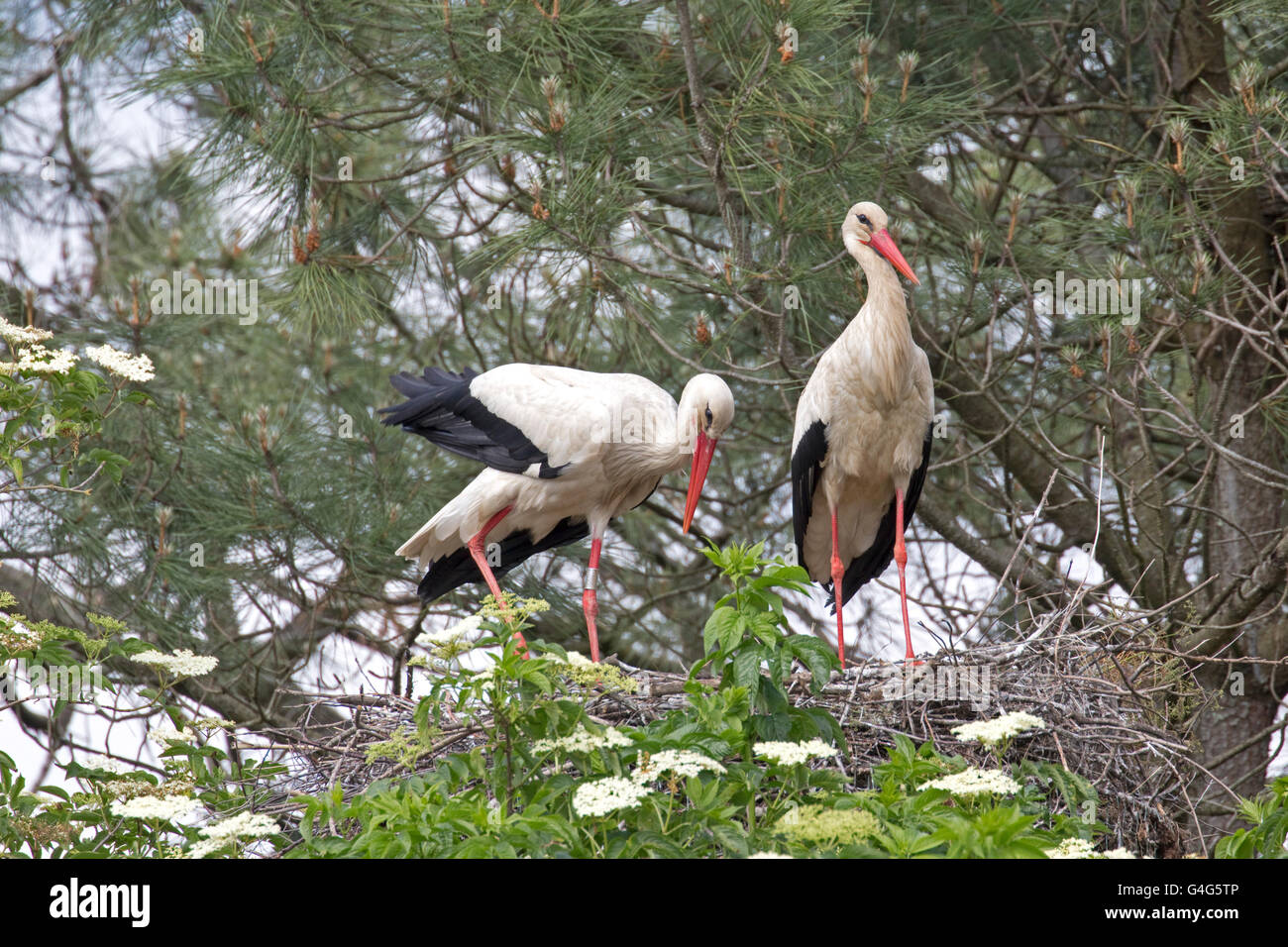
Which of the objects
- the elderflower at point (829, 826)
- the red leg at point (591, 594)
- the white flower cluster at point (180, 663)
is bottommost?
the elderflower at point (829, 826)

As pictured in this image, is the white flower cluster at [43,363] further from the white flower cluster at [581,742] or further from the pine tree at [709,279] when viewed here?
the pine tree at [709,279]

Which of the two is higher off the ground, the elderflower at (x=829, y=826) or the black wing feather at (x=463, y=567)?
the black wing feather at (x=463, y=567)

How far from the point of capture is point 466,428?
542 centimetres

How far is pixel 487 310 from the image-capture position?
7254 millimetres

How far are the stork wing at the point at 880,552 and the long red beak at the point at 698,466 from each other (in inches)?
35.0

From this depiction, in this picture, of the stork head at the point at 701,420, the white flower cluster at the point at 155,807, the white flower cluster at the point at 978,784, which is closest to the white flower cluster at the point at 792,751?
the white flower cluster at the point at 978,784

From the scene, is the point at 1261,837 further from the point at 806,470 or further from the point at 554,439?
the point at 554,439

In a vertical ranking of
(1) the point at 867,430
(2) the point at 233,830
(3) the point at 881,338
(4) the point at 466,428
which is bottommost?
(2) the point at 233,830

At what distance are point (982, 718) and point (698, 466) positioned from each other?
1500mm

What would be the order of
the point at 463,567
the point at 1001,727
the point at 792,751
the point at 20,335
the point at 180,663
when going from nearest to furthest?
the point at 792,751
the point at 1001,727
the point at 180,663
the point at 20,335
the point at 463,567

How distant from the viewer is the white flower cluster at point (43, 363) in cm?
325

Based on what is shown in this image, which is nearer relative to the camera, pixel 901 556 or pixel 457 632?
pixel 457 632

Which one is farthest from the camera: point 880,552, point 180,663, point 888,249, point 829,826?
point 880,552

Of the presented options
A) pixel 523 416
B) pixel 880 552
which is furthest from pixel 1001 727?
pixel 880 552
